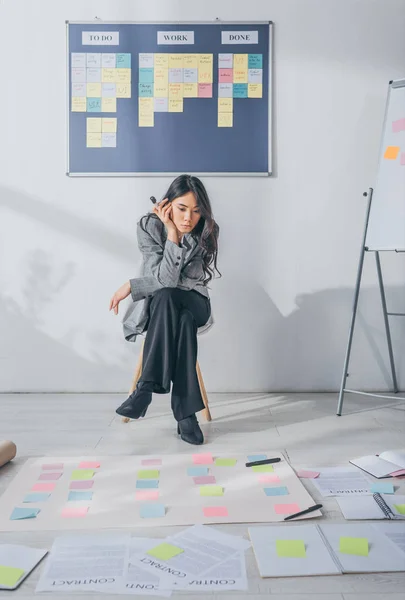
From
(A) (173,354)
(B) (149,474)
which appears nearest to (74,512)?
(B) (149,474)

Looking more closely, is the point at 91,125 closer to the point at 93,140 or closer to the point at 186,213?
the point at 93,140

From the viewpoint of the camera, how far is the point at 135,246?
10.2 feet

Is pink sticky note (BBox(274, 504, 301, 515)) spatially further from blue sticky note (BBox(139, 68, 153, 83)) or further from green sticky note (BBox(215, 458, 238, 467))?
blue sticky note (BBox(139, 68, 153, 83))

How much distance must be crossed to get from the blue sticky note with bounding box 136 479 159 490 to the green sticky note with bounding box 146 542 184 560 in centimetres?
39

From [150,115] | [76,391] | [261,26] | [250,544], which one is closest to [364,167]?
[261,26]

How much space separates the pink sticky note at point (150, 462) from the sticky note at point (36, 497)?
36 cm

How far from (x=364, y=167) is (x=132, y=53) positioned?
1.22 m

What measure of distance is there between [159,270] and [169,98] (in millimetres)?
1050

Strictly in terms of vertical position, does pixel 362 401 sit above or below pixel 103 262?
below

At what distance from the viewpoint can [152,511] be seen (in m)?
1.65

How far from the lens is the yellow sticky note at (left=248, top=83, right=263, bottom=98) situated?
9.98 ft

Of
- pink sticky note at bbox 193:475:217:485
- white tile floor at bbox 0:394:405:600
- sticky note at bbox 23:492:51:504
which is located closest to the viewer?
→ sticky note at bbox 23:492:51:504

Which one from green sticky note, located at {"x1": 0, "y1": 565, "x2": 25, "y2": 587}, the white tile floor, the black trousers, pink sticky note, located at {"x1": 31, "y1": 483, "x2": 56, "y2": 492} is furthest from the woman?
green sticky note, located at {"x1": 0, "y1": 565, "x2": 25, "y2": 587}

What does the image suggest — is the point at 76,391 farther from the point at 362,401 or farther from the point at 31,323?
the point at 362,401
